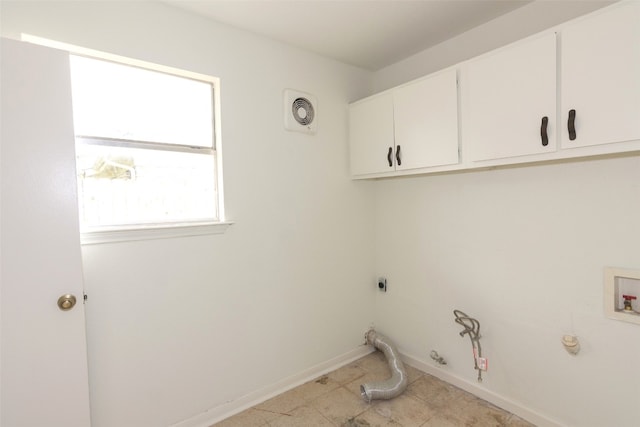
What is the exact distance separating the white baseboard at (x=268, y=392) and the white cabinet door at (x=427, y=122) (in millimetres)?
1652

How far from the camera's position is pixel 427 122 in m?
1.99

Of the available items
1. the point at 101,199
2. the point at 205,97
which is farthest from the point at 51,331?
the point at 205,97

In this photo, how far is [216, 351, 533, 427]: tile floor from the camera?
1.86m

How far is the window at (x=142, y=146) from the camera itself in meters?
1.58

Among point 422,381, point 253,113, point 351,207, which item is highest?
point 253,113

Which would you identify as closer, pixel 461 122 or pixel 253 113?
pixel 461 122

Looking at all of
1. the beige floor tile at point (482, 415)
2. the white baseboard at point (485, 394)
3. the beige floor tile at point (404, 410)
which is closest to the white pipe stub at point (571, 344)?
the white baseboard at point (485, 394)

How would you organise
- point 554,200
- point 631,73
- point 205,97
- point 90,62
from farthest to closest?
point 205,97 < point 554,200 < point 90,62 < point 631,73

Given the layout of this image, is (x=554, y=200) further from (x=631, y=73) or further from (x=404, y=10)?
(x=404, y=10)

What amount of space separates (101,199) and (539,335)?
260 centimetres

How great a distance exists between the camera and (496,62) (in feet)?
5.39

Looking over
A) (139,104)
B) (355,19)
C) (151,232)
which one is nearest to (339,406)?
(151,232)

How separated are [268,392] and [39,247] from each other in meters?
1.62

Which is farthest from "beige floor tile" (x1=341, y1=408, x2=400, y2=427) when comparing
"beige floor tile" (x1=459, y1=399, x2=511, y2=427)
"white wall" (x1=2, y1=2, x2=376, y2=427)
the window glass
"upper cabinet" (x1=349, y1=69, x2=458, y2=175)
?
the window glass
